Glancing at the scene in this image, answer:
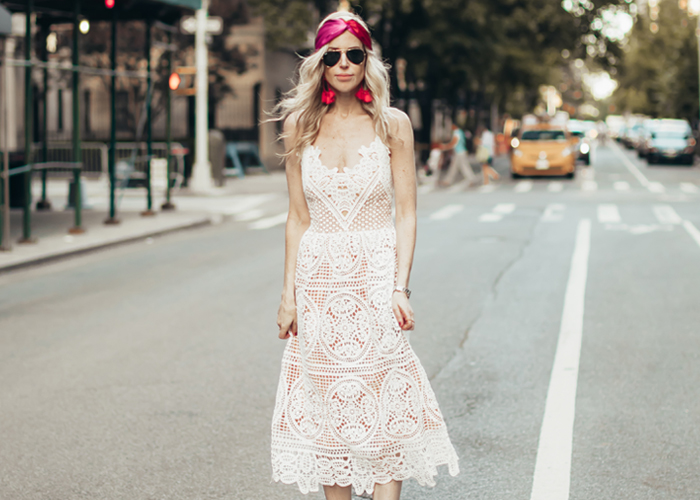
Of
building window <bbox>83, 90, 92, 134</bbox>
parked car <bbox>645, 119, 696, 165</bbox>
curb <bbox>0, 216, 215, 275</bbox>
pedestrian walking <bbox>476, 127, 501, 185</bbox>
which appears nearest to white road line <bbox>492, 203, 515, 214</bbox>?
curb <bbox>0, 216, 215, 275</bbox>

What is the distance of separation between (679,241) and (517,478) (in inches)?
424

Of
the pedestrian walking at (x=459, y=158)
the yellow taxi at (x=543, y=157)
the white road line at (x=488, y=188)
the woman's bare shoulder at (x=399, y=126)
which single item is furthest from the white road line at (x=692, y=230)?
the yellow taxi at (x=543, y=157)

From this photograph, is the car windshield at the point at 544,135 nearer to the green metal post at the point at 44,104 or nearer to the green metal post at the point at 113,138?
the green metal post at the point at 44,104

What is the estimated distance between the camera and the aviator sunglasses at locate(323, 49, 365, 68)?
130 inches

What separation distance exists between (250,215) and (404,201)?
16.0 meters

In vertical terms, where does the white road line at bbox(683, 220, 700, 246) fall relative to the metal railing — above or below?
below

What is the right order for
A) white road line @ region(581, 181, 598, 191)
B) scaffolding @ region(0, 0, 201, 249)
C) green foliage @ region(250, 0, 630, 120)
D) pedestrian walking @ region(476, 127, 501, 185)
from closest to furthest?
scaffolding @ region(0, 0, 201, 249), white road line @ region(581, 181, 598, 191), green foliage @ region(250, 0, 630, 120), pedestrian walking @ region(476, 127, 501, 185)

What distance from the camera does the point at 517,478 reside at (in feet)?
14.3

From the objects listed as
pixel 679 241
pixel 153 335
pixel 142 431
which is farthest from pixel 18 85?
pixel 142 431

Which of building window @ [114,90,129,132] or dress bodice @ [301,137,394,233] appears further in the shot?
building window @ [114,90,129,132]

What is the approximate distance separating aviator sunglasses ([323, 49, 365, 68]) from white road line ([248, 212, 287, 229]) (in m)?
13.6

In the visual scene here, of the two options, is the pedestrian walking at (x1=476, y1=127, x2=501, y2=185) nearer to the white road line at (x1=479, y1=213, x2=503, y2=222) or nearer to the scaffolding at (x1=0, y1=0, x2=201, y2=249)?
the white road line at (x1=479, y1=213, x2=503, y2=222)

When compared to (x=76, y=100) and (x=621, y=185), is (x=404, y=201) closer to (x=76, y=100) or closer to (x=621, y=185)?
(x=76, y=100)

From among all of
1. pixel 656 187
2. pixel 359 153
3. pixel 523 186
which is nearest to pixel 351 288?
pixel 359 153
